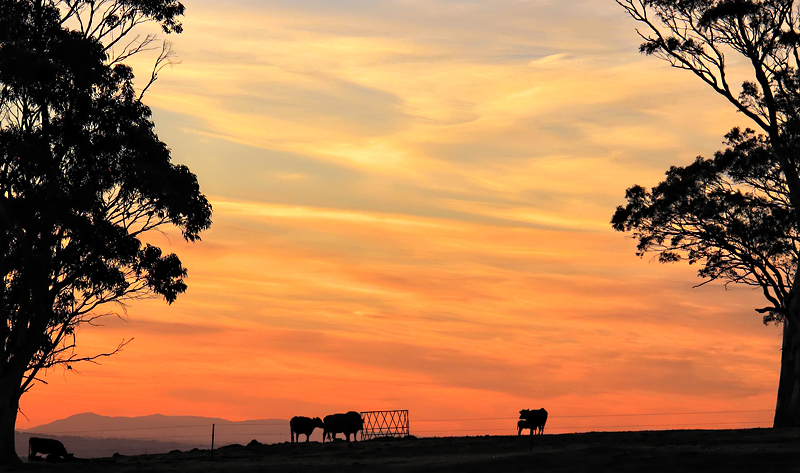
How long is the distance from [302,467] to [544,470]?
8.67 meters

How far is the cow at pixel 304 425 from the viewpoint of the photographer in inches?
2170

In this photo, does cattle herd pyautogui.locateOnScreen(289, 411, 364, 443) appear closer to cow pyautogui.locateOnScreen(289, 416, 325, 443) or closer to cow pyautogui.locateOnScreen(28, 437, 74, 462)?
cow pyautogui.locateOnScreen(289, 416, 325, 443)

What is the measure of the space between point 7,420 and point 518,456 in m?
19.7

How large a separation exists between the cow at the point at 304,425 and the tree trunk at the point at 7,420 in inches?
795

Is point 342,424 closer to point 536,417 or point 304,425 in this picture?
point 304,425

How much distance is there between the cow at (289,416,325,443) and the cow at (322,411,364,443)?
1.64 meters

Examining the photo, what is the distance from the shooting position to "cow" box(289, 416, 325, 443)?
181 feet

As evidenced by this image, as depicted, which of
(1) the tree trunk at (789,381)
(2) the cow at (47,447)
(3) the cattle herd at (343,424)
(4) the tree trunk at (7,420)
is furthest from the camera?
(3) the cattle herd at (343,424)

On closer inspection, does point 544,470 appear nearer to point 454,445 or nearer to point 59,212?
point 454,445

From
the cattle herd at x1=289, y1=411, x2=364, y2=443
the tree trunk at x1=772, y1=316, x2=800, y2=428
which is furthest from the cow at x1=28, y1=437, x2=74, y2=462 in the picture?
the tree trunk at x1=772, y1=316, x2=800, y2=428

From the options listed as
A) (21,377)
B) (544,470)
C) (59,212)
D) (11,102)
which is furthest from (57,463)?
(544,470)

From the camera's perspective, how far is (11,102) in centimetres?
3806

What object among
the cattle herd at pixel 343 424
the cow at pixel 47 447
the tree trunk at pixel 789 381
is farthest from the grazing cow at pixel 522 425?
the cow at pixel 47 447

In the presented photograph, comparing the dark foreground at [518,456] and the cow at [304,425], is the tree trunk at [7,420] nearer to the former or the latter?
the dark foreground at [518,456]
